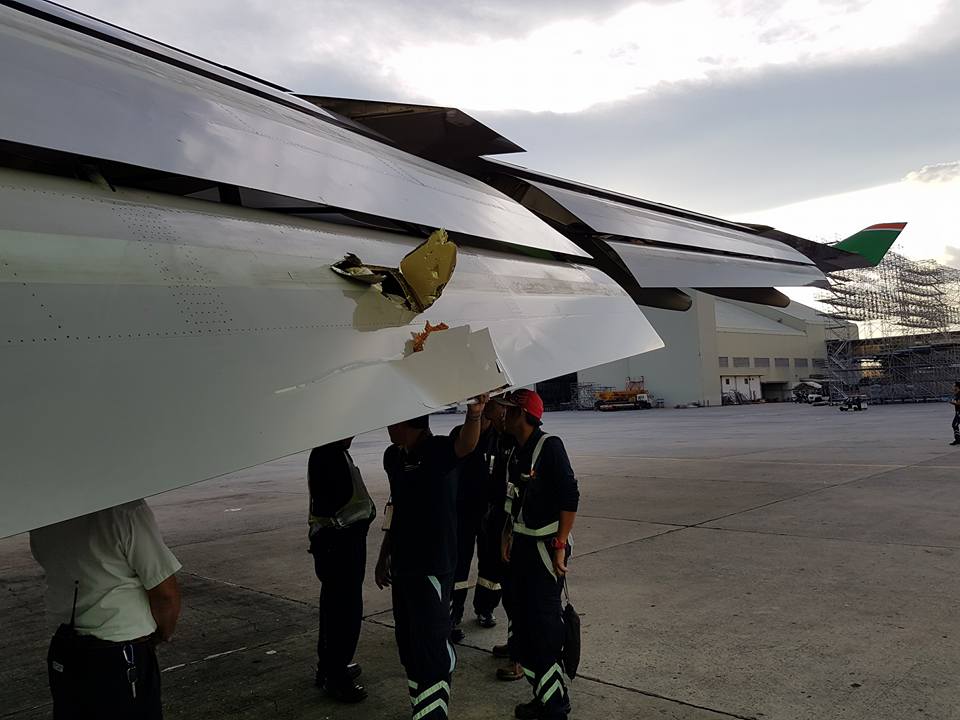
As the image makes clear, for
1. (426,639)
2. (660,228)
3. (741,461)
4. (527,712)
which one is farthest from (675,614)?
(741,461)

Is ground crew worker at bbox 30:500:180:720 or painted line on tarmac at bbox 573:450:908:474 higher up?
ground crew worker at bbox 30:500:180:720

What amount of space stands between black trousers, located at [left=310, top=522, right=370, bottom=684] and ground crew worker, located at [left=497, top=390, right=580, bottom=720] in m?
1.03

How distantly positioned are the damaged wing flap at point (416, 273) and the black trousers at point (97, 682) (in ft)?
6.25

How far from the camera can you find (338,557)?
4.78m

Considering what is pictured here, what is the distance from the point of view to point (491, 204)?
20.6 feet

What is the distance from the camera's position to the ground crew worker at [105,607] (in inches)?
108

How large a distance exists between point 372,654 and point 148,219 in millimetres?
3549

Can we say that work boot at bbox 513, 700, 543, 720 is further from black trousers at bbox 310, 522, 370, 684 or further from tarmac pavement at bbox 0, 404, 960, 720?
black trousers at bbox 310, 522, 370, 684

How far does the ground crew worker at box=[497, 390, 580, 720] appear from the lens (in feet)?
13.1

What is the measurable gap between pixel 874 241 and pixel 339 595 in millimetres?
10583

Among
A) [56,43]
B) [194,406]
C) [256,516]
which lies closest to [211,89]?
[56,43]

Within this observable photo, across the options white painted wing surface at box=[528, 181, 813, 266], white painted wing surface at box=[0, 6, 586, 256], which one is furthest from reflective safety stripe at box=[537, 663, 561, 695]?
white painted wing surface at box=[528, 181, 813, 266]

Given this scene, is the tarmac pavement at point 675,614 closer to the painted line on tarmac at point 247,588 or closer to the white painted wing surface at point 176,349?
the painted line on tarmac at point 247,588

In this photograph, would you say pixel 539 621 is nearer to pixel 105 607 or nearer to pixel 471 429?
pixel 471 429
